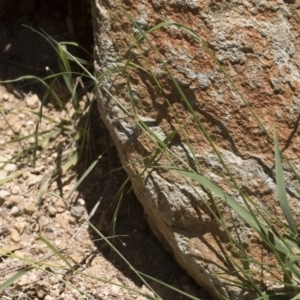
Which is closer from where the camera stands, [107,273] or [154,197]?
[154,197]

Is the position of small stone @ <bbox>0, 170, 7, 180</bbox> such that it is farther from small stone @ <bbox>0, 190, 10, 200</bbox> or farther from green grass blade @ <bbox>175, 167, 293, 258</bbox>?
green grass blade @ <bbox>175, 167, 293, 258</bbox>

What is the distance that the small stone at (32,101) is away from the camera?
2.40 m

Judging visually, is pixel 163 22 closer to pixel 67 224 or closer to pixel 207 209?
pixel 207 209

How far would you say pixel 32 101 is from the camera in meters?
2.40

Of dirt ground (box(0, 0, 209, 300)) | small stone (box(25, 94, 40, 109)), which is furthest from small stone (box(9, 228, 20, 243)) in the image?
small stone (box(25, 94, 40, 109))

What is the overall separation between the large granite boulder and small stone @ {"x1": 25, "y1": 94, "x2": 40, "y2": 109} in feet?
2.14

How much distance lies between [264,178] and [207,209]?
163mm

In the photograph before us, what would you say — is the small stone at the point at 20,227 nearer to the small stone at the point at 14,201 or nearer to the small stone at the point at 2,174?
the small stone at the point at 14,201

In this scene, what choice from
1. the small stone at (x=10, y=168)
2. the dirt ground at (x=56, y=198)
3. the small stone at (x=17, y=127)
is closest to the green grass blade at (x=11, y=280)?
the dirt ground at (x=56, y=198)

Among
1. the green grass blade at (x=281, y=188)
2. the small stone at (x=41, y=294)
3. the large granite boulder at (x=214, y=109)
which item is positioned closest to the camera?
the green grass blade at (x=281, y=188)

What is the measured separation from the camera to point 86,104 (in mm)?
2305

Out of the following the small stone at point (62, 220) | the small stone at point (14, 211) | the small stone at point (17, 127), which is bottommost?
the small stone at point (62, 220)

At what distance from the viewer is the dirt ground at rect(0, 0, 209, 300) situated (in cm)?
200

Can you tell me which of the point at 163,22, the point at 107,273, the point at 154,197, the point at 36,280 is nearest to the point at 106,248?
the point at 107,273
